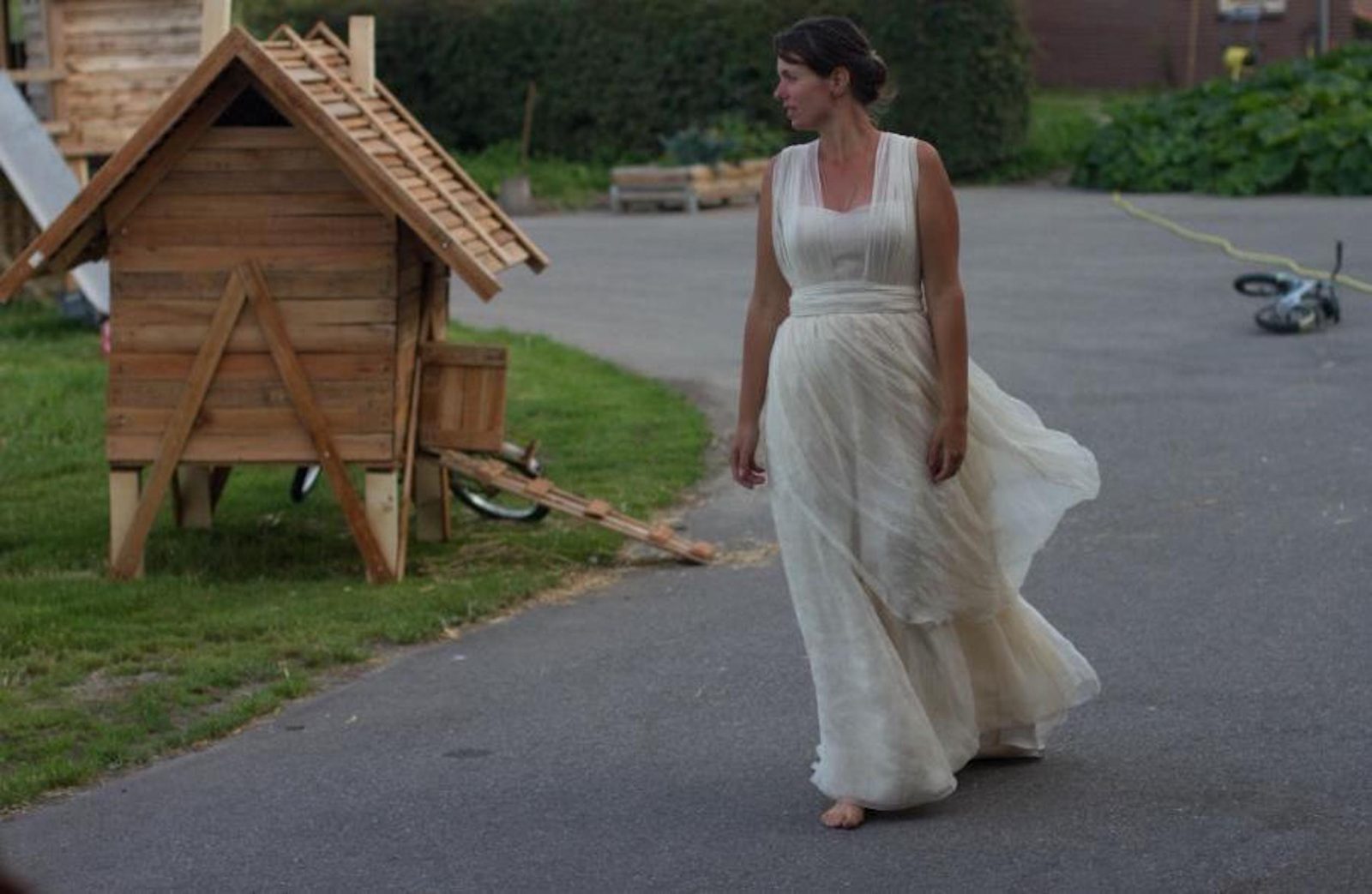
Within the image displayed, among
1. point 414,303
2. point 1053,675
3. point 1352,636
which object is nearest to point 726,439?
point 414,303

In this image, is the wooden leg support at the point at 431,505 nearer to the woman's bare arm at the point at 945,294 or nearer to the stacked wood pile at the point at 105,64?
the woman's bare arm at the point at 945,294

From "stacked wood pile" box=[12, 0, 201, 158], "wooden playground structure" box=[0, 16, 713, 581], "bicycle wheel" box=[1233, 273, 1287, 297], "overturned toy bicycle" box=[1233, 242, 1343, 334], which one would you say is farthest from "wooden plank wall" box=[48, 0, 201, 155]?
"wooden playground structure" box=[0, 16, 713, 581]

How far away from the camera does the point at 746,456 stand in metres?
5.95

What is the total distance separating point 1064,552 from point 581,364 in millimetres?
6605

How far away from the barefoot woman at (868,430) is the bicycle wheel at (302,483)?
17.1 ft

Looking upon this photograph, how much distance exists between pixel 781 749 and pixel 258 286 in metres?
3.41

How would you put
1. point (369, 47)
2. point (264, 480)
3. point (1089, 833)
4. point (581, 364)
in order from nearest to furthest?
point (1089, 833) → point (369, 47) → point (264, 480) → point (581, 364)

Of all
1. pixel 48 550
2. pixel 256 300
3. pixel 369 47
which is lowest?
pixel 48 550

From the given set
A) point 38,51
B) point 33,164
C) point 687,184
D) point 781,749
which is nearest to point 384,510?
point 781,749

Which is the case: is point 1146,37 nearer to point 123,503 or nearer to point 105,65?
point 105,65

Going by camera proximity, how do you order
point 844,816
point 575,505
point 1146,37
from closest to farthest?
1. point 844,816
2. point 575,505
3. point 1146,37

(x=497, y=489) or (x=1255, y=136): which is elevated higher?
(x=1255, y=136)

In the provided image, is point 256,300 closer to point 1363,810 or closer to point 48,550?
point 48,550

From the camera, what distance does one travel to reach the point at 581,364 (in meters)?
15.4
